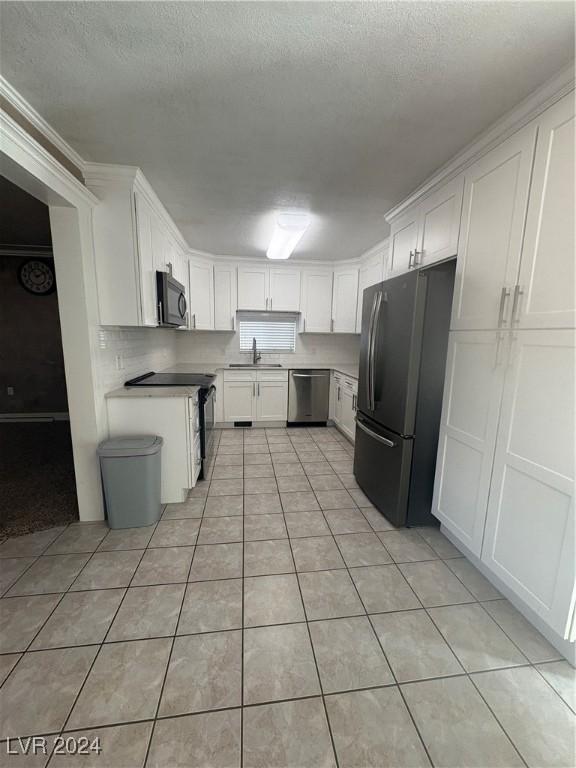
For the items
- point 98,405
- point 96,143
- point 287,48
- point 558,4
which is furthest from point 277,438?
point 558,4

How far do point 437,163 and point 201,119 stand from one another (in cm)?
142

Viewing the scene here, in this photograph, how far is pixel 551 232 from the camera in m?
1.33

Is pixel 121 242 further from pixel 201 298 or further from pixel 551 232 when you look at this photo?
pixel 551 232

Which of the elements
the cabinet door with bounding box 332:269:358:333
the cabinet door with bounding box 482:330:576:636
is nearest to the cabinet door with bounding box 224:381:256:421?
the cabinet door with bounding box 332:269:358:333

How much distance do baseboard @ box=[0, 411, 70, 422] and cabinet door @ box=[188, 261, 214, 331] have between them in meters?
2.42

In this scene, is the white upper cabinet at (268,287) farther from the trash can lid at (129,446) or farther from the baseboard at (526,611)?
the baseboard at (526,611)

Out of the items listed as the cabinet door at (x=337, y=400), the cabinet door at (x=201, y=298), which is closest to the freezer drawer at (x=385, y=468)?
the cabinet door at (x=337, y=400)

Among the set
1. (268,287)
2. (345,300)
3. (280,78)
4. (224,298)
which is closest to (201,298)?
(224,298)

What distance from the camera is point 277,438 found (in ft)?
13.7

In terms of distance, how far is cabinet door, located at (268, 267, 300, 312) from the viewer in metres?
4.45

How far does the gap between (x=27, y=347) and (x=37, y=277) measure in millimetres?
993

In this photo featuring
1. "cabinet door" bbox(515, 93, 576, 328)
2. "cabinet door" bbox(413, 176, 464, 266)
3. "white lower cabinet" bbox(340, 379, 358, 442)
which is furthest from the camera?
"white lower cabinet" bbox(340, 379, 358, 442)

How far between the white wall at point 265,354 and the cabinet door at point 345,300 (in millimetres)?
463

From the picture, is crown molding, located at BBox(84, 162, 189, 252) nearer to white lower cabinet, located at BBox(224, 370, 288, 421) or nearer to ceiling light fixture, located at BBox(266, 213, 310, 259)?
ceiling light fixture, located at BBox(266, 213, 310, 259)
